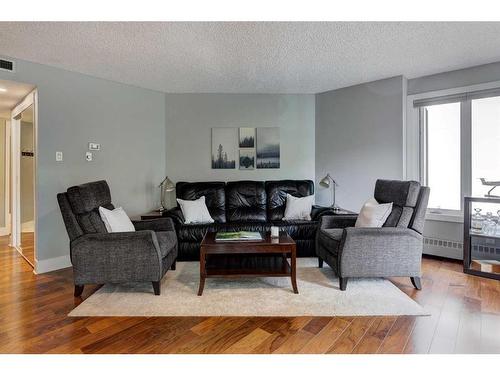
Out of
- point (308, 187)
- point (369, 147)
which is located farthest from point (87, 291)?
point (369, 147)

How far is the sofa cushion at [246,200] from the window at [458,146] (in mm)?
2268

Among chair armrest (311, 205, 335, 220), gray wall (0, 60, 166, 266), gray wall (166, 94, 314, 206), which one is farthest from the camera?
gray wall (166, 94, 314, 206)

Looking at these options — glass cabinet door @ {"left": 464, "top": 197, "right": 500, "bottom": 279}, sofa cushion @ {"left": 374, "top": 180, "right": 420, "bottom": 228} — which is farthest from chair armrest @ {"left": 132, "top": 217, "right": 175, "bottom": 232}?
glass cabinet door @ {"left": 464, "top": 197, "right": 500, "bottom": 279}

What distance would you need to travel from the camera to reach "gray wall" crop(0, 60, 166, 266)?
3.31m

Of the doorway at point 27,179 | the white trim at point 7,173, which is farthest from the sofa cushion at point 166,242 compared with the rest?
the white trim at point 7,173

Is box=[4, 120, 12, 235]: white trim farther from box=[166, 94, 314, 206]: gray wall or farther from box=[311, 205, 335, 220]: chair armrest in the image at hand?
box=[311, 205, 335, 220]: chair armrest

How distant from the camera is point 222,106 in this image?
4.68 meters

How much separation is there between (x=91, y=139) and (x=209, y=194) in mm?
1738

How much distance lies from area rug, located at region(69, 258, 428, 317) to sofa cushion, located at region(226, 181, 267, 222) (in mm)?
1331

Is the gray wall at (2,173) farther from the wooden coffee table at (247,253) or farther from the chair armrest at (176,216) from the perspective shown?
the wooden coffee table at (247,253)

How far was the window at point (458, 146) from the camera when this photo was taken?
11.3ft

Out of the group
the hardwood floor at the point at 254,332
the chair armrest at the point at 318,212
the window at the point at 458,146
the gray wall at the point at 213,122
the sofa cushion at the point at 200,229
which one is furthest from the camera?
the gray wall at the point at 213,122

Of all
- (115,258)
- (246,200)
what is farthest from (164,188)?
(115,258)
